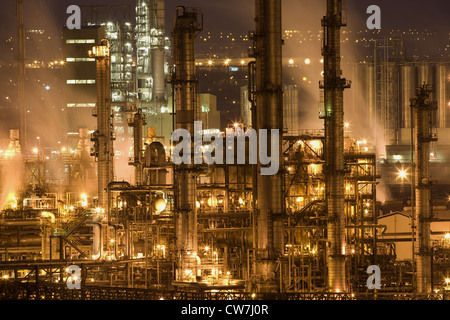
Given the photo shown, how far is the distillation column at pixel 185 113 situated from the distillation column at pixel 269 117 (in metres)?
4.08

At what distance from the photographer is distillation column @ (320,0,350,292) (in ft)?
119

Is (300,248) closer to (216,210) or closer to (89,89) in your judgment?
(216,210)

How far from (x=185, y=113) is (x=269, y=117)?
4.77 meters

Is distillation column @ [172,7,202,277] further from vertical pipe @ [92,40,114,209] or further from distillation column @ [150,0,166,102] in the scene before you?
Result: distillation column @ [150,0,166,102]

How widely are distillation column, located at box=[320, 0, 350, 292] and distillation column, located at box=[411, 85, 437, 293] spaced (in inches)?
174

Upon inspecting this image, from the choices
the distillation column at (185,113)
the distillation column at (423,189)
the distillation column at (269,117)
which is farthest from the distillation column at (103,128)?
the distillation column at (423,189)

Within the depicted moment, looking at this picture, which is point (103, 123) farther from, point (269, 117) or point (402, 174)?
point (402, 174)

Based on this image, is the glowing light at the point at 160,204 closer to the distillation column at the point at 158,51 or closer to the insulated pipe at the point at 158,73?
the distillation column at the point at 158,51

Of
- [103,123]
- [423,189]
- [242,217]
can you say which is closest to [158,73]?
[103,123]

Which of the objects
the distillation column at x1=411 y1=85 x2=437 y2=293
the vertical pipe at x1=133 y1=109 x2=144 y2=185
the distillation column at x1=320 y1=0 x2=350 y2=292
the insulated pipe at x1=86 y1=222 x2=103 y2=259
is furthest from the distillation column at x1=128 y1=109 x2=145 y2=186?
the distillation column at x1=411 y1=85 x2=437 y2=293

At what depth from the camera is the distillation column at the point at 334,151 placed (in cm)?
3622

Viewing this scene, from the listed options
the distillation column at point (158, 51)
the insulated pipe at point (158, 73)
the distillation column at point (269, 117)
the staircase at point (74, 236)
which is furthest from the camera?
the insulated pipe at point (158, 73)

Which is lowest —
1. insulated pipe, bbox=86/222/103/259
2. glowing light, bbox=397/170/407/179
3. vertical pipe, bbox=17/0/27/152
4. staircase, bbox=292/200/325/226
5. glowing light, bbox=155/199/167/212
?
insulated pipe, bbox=86/222/103/259

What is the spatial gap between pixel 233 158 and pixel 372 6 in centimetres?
5139
